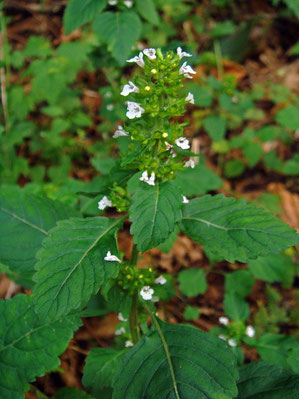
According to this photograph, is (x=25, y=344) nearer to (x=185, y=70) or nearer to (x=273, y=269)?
(x=185, y=70)

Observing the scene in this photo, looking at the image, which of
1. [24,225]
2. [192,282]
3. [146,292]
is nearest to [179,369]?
[146,292]

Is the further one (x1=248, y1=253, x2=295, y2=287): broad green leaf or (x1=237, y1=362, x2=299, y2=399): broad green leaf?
(x1=248, y1=253, x2=295, y2=287): broad green leaf

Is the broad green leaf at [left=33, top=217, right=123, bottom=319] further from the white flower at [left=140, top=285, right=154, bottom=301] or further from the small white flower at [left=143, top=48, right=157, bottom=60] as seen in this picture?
the small white flower at [left=143, top=48, right=157, bottom=60]

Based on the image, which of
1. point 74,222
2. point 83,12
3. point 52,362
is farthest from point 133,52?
point 52,362

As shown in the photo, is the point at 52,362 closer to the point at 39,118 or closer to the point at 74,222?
the point at 74,222

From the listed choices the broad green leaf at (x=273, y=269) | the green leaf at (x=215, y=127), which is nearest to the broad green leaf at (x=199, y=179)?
the broad green leaf at (x=273, y=269)

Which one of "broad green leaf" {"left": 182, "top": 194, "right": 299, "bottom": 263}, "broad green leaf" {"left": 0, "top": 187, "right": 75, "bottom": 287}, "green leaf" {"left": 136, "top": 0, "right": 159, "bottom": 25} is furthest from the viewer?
"green leaf" {"left": 136, "top": 0, "right": 159, "bottom": 25}

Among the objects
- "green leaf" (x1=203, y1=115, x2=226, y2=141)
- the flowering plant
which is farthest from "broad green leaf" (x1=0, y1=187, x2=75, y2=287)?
Answer: "green leaf" (x1=203, y1=115, x2=226, y2=141)
